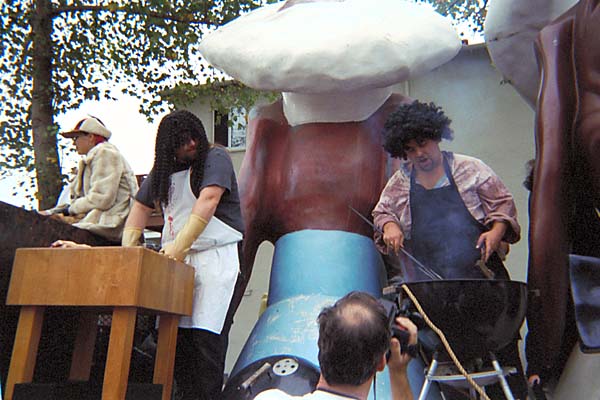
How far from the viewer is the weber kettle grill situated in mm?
2016

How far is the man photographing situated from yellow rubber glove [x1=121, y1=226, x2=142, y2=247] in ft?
5.47

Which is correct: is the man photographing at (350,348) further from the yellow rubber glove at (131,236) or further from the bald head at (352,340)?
the yellow rubber glove at (131,236)

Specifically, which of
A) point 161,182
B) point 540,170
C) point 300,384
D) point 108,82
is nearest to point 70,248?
point 161,182

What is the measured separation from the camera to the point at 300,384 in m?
2.50

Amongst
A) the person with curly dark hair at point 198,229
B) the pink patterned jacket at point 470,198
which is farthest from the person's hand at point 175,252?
the pink patterned jacket at point 470,198

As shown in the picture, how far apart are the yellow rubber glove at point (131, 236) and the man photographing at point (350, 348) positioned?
1.67 m

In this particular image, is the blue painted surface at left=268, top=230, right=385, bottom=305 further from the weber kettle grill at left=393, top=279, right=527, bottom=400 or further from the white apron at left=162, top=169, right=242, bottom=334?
the weber kettle grill at left=393, top=279, right=527, bottom=400

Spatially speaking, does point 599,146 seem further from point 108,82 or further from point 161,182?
point 108,82

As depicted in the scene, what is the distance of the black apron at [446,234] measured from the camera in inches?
99.3

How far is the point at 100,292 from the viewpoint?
226 cm

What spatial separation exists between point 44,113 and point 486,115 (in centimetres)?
524

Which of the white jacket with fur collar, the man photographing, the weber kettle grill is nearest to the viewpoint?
the man photographing

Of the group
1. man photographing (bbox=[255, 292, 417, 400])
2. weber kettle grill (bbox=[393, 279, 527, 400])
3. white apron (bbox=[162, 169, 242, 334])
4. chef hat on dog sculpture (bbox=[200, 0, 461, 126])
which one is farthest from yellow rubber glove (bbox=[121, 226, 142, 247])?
man photographing (bbox=[255, 292, 417, 400])

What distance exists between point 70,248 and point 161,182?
0.68m
